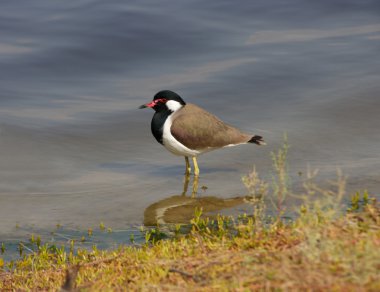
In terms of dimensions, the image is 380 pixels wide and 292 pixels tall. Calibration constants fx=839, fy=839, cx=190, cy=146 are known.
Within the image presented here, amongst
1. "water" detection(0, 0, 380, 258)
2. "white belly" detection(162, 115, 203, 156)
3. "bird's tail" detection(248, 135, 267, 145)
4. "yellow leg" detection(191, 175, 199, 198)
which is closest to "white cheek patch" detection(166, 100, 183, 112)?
"white belly" detection(162, 115, 203, 156)

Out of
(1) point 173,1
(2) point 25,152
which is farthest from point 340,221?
(1) point 173,1

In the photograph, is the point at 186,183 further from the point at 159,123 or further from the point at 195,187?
the point at 159,123

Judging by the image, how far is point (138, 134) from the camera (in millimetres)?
13688

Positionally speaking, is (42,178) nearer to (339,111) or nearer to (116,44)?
(339,111)

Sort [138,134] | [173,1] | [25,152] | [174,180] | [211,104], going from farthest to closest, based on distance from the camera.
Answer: [173,1] → [211,104] → [138,134] → [25,152] → [174,180]

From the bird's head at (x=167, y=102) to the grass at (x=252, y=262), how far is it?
4195 mm

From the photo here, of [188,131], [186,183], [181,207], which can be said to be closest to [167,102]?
[188,131]

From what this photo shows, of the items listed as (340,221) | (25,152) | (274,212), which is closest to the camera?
(340,221)

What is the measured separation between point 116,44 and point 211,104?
3.94m

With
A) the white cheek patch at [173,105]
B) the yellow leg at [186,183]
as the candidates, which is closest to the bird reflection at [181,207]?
the yellow leg at [186,183]

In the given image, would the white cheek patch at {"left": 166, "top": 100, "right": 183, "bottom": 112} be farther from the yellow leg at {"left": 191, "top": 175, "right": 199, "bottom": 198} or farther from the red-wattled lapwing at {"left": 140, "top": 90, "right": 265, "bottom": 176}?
the yellow leg at {"left": 191, "top": 175, "right": 199, "bottom": 198}

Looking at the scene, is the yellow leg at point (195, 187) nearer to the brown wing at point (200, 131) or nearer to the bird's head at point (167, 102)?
the brown wing at point (200, 131)

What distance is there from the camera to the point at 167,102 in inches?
459

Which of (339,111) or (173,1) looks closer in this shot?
(339,111)
